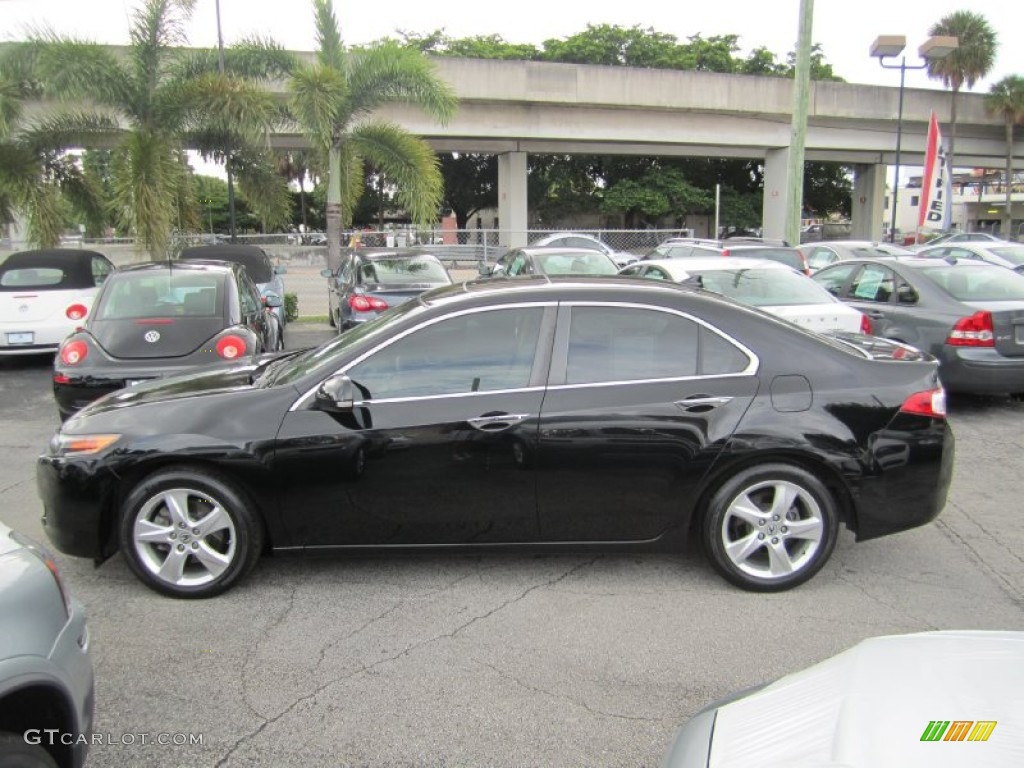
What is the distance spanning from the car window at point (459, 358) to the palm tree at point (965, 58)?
38347 millimetres

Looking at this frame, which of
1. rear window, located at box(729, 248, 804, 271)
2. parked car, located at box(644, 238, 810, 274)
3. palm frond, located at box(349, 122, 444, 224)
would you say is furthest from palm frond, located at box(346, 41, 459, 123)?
rear window, located at box(729, 248, 804, 271)

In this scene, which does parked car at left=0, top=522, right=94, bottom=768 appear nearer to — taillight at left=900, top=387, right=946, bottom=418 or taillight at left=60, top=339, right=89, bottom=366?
taillight at left=900, top=387, right=946, bottom=418

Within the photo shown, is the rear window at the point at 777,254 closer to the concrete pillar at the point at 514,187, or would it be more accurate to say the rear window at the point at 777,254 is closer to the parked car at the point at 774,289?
the parked car at the point at 774,289

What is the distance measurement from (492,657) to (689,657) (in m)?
0.85

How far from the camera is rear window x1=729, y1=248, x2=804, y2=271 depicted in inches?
543

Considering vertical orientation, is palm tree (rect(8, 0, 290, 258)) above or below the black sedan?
above

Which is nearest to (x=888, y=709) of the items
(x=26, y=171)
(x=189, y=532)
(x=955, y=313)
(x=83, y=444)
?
(x=189, y=532)

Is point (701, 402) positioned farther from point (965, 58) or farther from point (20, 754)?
point (965, 58)

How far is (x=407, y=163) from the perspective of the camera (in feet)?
46.3

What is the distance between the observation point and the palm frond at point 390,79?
13.8 metres

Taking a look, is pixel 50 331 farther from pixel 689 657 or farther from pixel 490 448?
pixel 689 657

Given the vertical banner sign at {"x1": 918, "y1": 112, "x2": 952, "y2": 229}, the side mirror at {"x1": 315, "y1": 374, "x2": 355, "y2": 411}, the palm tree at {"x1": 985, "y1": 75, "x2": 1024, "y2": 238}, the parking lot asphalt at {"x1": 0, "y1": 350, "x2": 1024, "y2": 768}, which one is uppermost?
the palm tree at {"x1": 985, "y1": 75, "x2": 1024, "y2": 238}

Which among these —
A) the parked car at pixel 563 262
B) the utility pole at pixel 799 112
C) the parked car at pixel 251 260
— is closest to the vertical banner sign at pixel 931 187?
the utility pole at pixel 799 112

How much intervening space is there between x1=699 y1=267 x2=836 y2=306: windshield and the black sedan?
3951 mm
